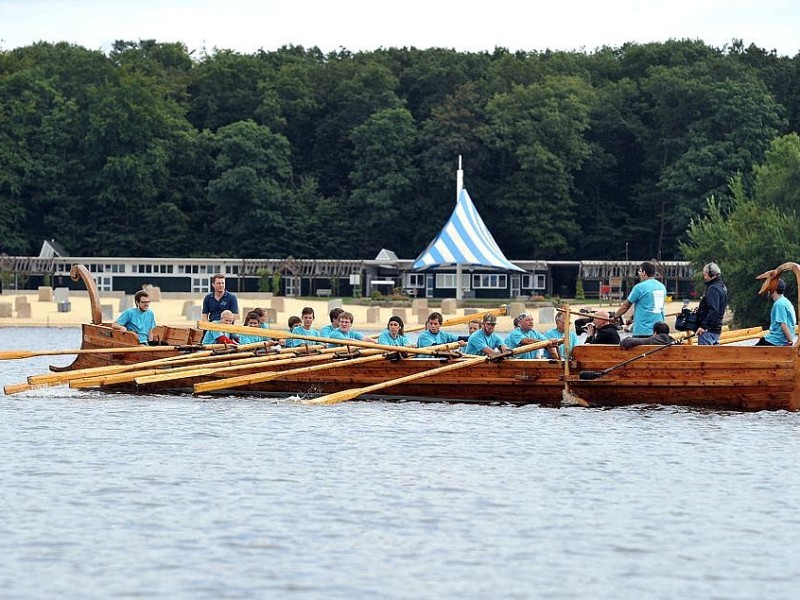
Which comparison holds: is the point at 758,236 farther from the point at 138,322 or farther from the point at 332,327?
the point at 138,322

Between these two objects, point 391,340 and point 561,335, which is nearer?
point 561,335

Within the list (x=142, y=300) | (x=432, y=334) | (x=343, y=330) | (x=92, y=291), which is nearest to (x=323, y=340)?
(x=343, y=330)

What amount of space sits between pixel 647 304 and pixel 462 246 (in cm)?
4956

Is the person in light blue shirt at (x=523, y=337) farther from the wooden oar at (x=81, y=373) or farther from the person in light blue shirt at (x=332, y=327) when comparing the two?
the wooden oar at (x=81, y=373)

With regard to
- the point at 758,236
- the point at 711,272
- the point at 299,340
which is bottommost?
the point at 299,340

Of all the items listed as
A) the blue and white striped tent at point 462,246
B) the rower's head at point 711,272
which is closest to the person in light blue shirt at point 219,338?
the rower's head at point 711,272

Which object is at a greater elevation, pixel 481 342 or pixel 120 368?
pixel 481 342

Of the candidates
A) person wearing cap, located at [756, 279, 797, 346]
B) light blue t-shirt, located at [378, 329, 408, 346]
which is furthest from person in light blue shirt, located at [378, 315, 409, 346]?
person wearing cap, located at [756, 279, 797, 346]

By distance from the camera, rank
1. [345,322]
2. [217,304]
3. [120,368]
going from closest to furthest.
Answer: [120,368] < [345,322] < [217,304]

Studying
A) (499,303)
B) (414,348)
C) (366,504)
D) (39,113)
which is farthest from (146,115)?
(366,504)

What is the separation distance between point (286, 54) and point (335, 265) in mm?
27744

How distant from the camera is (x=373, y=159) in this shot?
89062mm

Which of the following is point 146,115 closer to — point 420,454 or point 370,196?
point 370,196

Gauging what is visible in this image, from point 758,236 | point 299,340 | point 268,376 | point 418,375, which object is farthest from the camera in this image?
point 758,236
